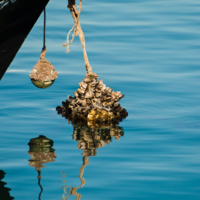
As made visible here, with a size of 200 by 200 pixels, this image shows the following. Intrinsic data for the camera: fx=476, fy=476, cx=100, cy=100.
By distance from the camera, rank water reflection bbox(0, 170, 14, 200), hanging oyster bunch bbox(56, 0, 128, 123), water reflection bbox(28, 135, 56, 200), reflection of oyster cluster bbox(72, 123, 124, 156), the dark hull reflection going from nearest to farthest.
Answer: water reflection bbox(0, 170, 14, 200), water reflection bbox(28, 135, 56, 200), the dark hull reflection, reflection of oyster cluster bbox(72, 123, 124, 156), hanging oyster bunch bbox(56, 0, 128, 123)

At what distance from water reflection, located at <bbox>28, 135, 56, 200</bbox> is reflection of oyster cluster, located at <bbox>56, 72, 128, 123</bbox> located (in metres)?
0.70

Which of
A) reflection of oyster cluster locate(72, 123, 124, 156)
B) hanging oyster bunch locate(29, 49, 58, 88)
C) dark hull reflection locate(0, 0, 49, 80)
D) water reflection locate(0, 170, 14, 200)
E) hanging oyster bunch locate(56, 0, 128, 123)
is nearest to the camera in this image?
water reflection locate(0, 170, 14, 200)

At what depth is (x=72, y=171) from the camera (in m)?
4.09

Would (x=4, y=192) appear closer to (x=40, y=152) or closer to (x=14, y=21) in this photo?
(x=40, y=152)

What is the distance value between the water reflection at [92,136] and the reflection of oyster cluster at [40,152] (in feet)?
0.96

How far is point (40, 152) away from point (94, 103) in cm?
114

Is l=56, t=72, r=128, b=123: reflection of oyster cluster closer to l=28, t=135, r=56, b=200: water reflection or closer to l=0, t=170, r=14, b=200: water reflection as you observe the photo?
l=28, t=135, r=56, b=200: water reflection

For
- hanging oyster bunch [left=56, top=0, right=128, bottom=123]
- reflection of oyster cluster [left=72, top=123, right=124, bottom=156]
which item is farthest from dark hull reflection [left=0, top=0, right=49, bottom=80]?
reflection of oyster cluster [left=72, top=123, right=124, bottom=156]

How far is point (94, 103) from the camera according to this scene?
5469 millimetres

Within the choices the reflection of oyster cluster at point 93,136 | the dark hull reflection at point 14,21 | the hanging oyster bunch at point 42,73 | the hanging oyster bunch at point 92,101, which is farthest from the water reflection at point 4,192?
the hanging oyster bunch at point 92,101

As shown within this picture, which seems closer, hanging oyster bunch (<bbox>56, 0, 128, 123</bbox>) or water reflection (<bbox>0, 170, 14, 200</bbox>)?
water reflection (<bbox>0, 170, 14, 200</bbox>)

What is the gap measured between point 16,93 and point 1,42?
187cm

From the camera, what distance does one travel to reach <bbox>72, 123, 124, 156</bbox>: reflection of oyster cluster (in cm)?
471

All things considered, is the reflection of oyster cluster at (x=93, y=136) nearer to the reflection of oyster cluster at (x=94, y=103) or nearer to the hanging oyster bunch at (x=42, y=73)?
the reflection of oyster cluster at (x=94, y=103)
